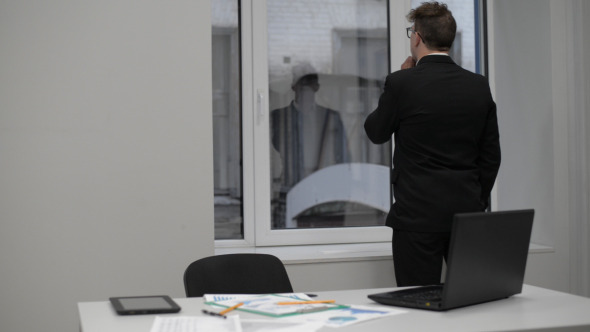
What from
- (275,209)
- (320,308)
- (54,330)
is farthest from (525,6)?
(54,330)

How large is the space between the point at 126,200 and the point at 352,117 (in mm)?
1490

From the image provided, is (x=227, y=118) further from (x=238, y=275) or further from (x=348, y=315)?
(x=348, y=315)

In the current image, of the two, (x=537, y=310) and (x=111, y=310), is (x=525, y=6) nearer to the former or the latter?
(x=537, y=310)

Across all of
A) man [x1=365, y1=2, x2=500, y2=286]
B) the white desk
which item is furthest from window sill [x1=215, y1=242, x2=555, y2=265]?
the white desk

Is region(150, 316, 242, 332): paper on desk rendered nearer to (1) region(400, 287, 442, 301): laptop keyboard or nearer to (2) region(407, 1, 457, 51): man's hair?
(1) region(400, 287, 442, 301): laptop keyboard

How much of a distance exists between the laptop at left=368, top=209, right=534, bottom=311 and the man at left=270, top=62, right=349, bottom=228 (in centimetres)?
186

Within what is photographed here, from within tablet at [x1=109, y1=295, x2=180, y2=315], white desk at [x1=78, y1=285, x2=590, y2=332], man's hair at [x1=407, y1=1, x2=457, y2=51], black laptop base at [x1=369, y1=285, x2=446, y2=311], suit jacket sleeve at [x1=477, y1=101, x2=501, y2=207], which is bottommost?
white desk at [x1=78, y1=285, x2=590, y2=332]

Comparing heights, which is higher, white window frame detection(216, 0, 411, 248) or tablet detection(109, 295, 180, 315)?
white window frame detection(216, 0, 411, 248)

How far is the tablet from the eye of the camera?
182cm

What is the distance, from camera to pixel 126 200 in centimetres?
311

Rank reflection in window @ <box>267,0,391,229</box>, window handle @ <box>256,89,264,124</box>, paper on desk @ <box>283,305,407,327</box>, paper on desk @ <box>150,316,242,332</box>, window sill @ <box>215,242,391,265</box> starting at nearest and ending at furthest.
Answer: paper on desk @ <box>150,316,242,332</box> → paper on desk @ <box>283,305,407,327</box> → window sill @ <box>215,242,391,265</box> → window handle @ <box>256,89,264,124</box> → reflection in window @ <box>267,0,391,229</box>

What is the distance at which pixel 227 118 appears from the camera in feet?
12.5

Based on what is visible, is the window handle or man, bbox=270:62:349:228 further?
man, bbox=270:62:349:228

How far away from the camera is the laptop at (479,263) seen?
1.81 m
